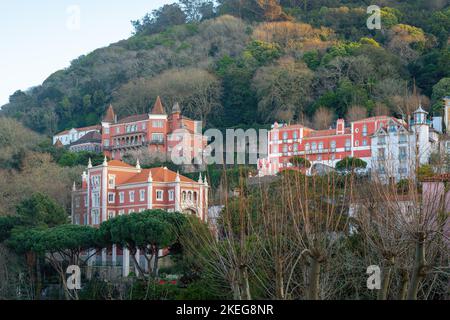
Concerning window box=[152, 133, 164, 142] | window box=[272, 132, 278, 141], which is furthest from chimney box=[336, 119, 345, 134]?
window box=[152, 133, 164, 142]

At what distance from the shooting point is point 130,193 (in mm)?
51031

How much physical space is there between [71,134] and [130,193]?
145 ft

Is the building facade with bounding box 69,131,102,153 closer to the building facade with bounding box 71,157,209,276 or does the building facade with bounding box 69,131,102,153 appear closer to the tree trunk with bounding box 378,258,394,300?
the building facade with bounding box 71,157,209,276

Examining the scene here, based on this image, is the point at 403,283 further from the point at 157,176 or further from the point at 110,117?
the point at 110,117

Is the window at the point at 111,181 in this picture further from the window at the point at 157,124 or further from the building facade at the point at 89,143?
the building facade at the point at 89,143

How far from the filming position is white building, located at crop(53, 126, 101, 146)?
89.7 metres

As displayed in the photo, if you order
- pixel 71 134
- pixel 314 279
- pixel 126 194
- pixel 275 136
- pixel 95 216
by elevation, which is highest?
pixel 71 134

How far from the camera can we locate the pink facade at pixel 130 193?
49.3 m

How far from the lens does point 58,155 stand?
2813 inches

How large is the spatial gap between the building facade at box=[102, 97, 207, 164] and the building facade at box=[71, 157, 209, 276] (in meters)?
17.3

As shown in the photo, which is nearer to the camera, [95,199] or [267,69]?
[95,199]

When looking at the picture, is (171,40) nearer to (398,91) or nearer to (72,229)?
(398,91)

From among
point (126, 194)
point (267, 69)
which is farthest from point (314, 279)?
point (267, 69)

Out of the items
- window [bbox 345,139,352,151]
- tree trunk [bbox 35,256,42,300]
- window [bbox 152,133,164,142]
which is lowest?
tree trunk [bbox 35,256,42,300]
